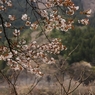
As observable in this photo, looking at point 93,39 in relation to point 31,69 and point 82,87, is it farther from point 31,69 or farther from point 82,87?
point 31,69

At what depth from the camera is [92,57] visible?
88.2 feet

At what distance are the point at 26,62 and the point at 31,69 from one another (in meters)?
0.20

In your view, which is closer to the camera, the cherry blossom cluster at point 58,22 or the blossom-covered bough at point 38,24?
the blossom-covered bough at point 38,24

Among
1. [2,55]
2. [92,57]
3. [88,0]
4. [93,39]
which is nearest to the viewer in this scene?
[2,55]

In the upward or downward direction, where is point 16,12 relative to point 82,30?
upward

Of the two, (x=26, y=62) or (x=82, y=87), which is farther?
(x=82, y=87)

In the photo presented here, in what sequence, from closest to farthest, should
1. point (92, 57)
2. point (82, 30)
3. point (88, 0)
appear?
1. point (92, 57)
2. point (82, 30)
3. point (88, 0)

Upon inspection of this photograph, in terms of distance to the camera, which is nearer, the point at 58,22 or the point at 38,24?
the point at 58,22

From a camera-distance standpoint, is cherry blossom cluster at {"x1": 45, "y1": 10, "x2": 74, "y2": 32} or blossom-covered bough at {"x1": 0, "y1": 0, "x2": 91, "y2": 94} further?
cherry blossom cluster at {"x1": 45, "y1": 10, "x2": 74, "y2": 32}

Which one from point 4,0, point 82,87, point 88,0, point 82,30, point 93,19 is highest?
point 88,0

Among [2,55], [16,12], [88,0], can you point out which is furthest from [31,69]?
[88,0]

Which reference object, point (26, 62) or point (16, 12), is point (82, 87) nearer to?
point (26, 62)

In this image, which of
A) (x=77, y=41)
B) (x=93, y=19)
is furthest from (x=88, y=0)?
(x=77, y=41)

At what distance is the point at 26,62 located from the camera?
4641mm
